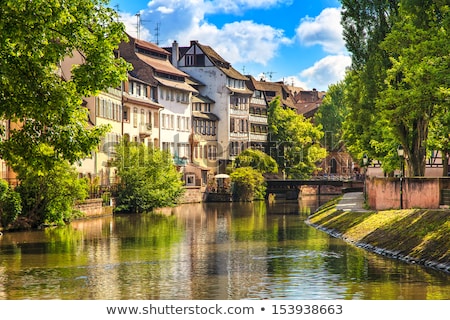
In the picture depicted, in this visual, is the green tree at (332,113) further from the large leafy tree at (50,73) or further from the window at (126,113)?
the large leafy tree at (50,73)

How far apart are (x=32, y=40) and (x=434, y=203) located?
25.2 meters

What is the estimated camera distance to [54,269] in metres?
38.0

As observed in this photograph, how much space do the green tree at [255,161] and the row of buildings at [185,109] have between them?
3901 mm

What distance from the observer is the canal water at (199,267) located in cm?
3106

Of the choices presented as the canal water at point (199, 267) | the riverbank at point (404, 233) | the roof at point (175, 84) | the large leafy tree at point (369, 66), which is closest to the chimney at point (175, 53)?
the roof at point (175, 84)

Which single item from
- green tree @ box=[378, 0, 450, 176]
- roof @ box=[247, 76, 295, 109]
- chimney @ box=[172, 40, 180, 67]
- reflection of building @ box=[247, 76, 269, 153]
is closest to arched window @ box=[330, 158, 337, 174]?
roof @ box=[247, 76, 295, 109]

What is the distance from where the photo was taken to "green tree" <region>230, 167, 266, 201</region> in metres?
108

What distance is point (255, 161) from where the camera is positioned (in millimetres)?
119188

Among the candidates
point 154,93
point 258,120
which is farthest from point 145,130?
point 258,120

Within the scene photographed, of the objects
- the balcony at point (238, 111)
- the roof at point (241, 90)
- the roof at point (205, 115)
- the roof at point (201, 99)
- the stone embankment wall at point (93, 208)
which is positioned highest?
the roof at point (241, 90)
